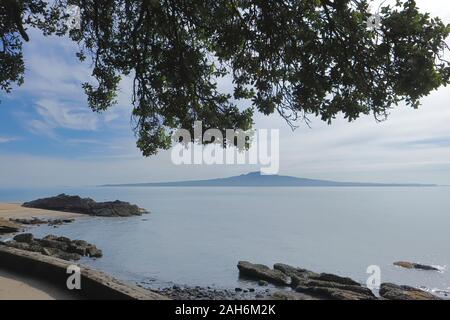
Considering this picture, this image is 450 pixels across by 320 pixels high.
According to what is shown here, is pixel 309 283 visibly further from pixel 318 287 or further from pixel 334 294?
pixel 334 294

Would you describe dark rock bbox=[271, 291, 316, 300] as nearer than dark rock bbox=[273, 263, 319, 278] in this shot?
Yes

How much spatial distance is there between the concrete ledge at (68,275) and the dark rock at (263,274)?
19652 millimetres

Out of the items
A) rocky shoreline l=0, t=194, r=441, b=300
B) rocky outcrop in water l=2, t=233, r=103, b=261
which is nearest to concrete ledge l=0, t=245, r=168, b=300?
rocky shoreline l=0, t=194, r=441, b=300

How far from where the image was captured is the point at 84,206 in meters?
80.5

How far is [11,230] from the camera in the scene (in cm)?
4353

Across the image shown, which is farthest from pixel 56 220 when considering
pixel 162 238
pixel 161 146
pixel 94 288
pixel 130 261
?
pixel 94 288

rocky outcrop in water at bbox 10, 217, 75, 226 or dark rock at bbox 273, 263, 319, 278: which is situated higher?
dark rock at bbox 273, 263, 319, 278

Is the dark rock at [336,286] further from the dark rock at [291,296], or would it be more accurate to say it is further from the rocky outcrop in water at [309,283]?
the dark rock at [291,296]

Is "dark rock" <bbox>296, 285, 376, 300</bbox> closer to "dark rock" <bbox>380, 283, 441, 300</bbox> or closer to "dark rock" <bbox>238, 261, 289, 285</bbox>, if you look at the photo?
"dark rock" <bbox>380, 283, 441, 300</bbox>

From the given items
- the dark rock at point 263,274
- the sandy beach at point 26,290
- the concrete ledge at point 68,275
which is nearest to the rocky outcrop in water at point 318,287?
the dark rock at point 263,274

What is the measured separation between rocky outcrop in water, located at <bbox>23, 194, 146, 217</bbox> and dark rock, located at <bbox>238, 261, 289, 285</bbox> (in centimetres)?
5394

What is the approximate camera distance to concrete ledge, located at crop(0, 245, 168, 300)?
6996 millimetres

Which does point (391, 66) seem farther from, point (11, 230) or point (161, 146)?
point (11, 230)

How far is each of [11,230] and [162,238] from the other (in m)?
20.7
